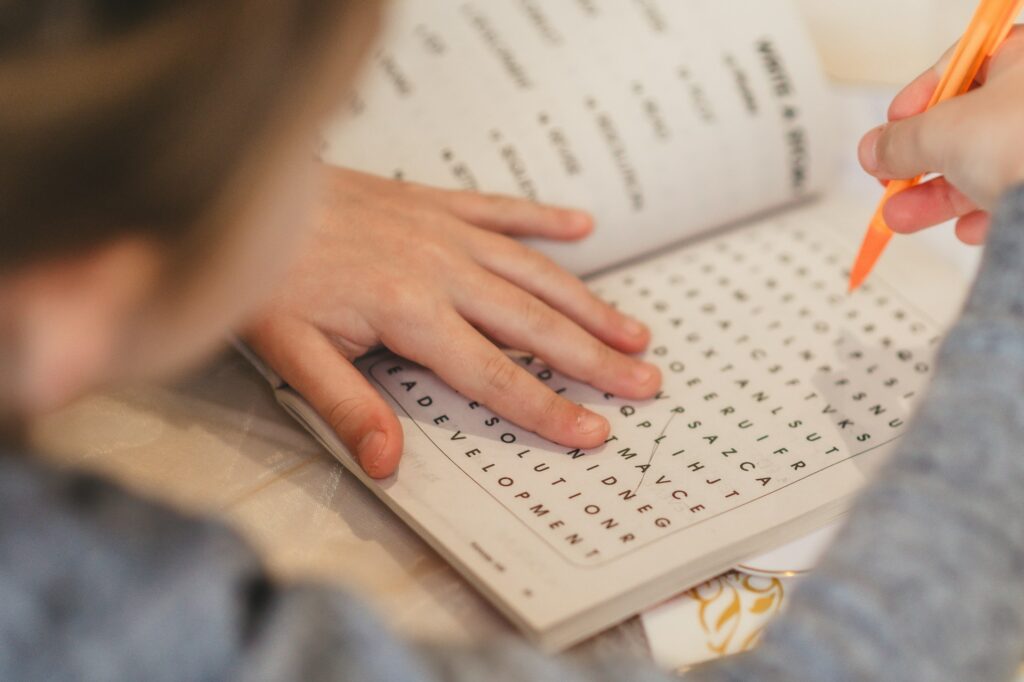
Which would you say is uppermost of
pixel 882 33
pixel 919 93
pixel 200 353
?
pixel 200 353

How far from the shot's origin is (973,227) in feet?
1.84

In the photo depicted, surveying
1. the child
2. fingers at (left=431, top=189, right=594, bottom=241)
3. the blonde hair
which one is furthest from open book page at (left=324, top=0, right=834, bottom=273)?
the blonde hair

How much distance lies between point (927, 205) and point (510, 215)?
236 mm

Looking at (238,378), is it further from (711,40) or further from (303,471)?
(711,40)

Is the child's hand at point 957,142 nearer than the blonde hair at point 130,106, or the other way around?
the blonde hair at point 130,106

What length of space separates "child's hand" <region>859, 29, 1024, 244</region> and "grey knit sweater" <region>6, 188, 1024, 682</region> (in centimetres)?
3

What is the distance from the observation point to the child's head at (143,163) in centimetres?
27

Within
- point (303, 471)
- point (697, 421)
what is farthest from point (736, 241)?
point (303, 471)

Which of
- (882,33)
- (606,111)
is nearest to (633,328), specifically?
(606,111)

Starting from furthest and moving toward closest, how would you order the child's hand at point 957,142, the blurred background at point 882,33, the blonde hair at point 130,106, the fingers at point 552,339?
the blurred background at point 882,33
the fingers at point 552,339
the child's hand at point 957,142
the blonde hair at point 130,106

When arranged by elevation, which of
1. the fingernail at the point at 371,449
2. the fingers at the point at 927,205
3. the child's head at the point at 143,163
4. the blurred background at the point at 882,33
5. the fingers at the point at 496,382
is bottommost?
the blurred background at the point at 882,33

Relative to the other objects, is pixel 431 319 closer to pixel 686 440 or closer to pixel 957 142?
pixel 686 440

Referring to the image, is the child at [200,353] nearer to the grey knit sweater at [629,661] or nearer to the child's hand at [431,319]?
A: the grey knit sweater at [629,661]

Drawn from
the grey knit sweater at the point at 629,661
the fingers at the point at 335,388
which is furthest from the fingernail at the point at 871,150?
the fingers at the point at 335,388
